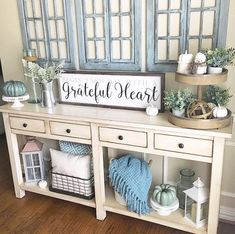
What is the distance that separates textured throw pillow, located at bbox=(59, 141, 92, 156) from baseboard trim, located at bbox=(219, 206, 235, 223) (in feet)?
3.54

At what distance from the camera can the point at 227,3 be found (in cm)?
165

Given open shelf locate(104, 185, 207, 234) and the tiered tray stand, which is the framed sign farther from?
open shelf locate(104, 185, 207, 234)

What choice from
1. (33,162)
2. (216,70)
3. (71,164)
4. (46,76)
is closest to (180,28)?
(216,70)

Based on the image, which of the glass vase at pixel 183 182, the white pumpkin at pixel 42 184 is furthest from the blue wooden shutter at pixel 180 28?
the white pumpkin at pixel 42 184

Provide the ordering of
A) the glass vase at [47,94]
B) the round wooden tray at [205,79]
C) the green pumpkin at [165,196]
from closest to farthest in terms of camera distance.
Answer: the round wooden tray at [205,79], the green pumpkin at [165,196], the glass vase at [47,94]

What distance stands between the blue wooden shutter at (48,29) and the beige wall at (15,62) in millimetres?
102

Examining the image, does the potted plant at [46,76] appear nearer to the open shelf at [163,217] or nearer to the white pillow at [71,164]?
the white pillow at [71,164]

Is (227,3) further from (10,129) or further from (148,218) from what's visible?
(10,129)

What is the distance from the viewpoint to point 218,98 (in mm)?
1680

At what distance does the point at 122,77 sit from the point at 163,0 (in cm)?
57

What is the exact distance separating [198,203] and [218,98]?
67 centimetres

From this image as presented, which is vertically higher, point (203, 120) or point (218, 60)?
point (218, 60)

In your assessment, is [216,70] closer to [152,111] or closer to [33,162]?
[152,111]

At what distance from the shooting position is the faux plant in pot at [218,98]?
62.1 inches
